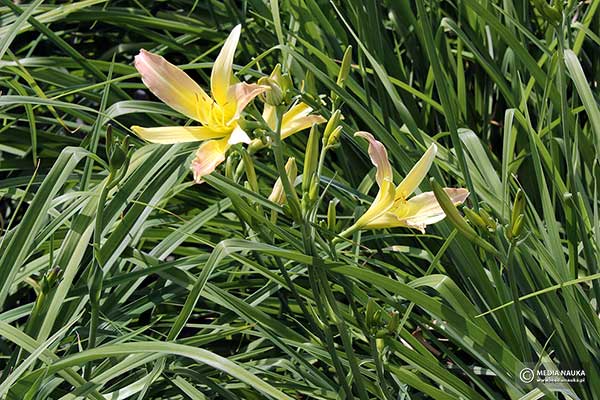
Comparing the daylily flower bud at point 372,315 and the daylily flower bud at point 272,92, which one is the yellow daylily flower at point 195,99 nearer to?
the daylily flower bud at point 272,92

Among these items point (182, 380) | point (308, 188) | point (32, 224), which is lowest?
point (182, 380)

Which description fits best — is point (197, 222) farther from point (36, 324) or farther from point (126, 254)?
point (36, 324)

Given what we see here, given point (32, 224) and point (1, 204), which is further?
point (1, 204)

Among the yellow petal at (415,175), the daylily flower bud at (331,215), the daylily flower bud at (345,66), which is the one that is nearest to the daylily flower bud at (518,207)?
the yellow petal at (415,175)

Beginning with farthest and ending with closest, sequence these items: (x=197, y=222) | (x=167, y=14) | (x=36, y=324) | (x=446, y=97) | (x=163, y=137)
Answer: (x=167, y=14)
(x=197, y=222)
(x=446, y=97)
(x=36, y=324)
(x=163, y=137)

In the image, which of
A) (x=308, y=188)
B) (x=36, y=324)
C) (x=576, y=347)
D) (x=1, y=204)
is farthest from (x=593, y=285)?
(x=1, y=204)

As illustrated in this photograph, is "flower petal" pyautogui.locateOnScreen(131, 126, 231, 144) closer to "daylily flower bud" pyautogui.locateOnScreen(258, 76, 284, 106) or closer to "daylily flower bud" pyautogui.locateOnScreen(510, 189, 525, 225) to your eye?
"daylily flower bud" pyautogui.locateOnScreen(258, 76, 284, 106)

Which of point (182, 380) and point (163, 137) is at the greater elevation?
point (163, 137)

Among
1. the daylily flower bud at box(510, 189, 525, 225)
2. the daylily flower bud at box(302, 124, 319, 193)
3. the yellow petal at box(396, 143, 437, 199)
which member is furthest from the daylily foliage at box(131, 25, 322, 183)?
the daylily flower bud at box(510, 189, 525, 225)

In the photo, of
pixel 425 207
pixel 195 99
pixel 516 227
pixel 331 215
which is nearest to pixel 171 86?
pixel 195 99

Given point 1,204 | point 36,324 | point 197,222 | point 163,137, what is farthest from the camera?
point 1,204
